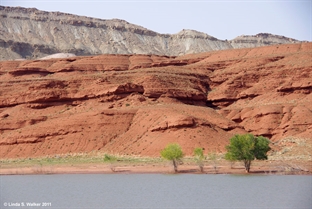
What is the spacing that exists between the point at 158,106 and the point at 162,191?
47.0m

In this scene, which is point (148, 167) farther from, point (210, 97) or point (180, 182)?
point (210, 97)

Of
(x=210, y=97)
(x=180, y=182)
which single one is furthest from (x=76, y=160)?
(x=210, y=97)

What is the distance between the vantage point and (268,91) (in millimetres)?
108875

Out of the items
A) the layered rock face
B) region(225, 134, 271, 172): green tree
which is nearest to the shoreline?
region(225, 134, 271, 172): green tree

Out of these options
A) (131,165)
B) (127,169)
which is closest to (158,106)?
(131,165)

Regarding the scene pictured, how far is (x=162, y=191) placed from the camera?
5166 centimetres

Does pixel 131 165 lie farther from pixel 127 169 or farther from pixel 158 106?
pixel 158 106

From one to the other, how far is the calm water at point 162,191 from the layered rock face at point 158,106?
73.7 ft

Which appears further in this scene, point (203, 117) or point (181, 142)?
point (203, 117)

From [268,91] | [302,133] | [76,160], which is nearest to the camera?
[76,160]

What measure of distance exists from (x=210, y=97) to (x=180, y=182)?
2159 inches

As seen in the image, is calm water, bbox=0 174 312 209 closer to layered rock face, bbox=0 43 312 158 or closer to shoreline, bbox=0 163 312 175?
shoreline, bbox=0 163 312 175

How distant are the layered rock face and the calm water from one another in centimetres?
2246

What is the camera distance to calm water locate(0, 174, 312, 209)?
43812 millimetres
